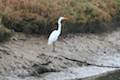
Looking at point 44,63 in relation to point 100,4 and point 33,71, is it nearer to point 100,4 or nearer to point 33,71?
point 33,71

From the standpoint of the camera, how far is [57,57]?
1694 cm

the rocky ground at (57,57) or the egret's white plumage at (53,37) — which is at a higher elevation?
the egret's white plumage at (53,37)

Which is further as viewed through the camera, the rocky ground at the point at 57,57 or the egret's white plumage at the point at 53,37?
the egret's white plumage at the point at 53,37

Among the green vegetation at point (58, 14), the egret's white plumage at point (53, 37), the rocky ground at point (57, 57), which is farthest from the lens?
the green vegetation at point (58, 14)

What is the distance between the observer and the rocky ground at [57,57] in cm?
1548

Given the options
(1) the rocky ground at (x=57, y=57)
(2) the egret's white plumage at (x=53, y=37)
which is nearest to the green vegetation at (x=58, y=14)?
(1) the rocky ground at (x=57, y=57)

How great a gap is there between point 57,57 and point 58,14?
9.70ft

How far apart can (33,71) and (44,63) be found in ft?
2.12

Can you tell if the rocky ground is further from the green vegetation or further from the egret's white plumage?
the green vegetation

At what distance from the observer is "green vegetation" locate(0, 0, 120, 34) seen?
18.3m

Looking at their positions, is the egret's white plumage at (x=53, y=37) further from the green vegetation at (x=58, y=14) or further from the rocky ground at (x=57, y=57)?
the green vegetation at (x=58, y=14)

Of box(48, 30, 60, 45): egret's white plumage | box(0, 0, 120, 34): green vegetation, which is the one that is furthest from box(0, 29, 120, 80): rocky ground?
box(0, 0, 120, 34): green vegetation

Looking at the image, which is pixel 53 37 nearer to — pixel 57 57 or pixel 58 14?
pixel 57 57

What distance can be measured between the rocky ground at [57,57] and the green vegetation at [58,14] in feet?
1.40
